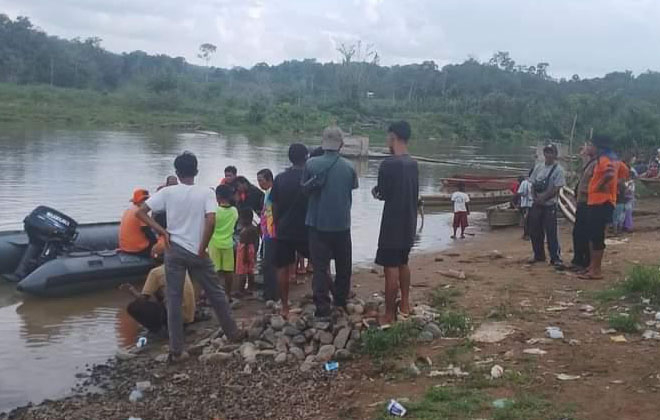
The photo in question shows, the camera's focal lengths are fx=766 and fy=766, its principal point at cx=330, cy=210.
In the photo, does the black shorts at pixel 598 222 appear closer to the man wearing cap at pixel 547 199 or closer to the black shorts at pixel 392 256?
the man wearing cap at pixel 547 199

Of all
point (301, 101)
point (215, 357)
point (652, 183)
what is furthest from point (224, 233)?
point (301, 101)

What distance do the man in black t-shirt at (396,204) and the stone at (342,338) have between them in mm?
413

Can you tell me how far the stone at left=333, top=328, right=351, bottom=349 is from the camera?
20.6 feet

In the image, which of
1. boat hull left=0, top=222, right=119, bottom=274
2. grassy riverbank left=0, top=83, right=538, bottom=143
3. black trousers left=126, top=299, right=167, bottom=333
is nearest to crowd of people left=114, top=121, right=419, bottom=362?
black trousers left=126, top=299, right=167, bottom=333

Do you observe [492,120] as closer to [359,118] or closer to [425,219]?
[359,118]

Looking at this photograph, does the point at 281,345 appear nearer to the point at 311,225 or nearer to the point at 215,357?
the point at 215,357

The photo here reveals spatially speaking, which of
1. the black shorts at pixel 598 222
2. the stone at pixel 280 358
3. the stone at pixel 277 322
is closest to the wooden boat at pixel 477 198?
the black shorts at pixel 598 222

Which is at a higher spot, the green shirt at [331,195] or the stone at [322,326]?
the green shirt at [331,195]

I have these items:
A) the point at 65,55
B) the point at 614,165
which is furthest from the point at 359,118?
the point at 614,165

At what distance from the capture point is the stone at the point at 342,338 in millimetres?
6289

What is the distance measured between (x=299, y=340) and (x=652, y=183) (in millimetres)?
18274

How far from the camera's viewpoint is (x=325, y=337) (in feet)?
21.1

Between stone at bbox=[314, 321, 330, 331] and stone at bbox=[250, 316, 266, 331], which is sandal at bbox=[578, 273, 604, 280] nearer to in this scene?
stone at bbox=[314, 321, 330, 331]

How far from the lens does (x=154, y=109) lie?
219 feet
